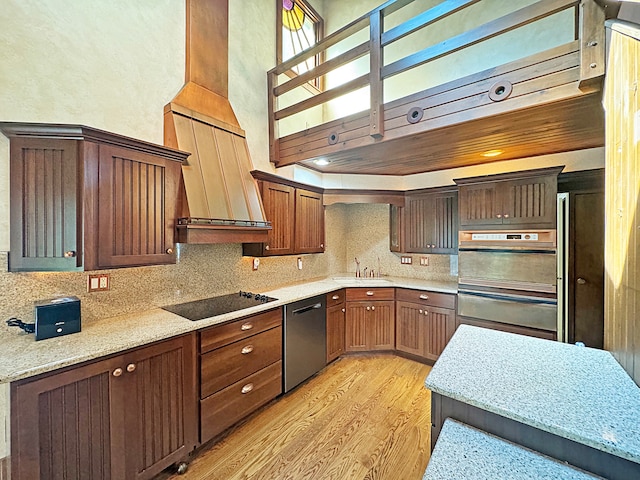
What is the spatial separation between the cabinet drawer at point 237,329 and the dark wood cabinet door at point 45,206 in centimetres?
90

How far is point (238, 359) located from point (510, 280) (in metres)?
2.68

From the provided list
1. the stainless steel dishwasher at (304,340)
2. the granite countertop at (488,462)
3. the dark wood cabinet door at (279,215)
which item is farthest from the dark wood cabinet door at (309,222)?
the granite countertop at (488,462)

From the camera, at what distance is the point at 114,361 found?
1.55 metres

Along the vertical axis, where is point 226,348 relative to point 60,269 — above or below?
below

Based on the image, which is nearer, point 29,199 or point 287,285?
point 29,199

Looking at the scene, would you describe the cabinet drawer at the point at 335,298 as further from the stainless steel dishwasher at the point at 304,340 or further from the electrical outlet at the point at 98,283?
the electrical outlet at the point at 98,283

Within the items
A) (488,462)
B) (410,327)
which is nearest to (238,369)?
(488,462)

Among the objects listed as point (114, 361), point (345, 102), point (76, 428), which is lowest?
point (76, 428)

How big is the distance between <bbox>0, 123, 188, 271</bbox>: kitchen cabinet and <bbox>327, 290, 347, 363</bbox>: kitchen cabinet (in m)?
2.11

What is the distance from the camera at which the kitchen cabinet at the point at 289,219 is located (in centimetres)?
295

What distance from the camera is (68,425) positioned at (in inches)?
55.8

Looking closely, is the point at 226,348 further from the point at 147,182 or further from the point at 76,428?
the point at 147,182

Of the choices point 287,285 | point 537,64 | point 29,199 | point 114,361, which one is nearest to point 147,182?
point 29,199

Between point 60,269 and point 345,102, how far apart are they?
379 centimetres
